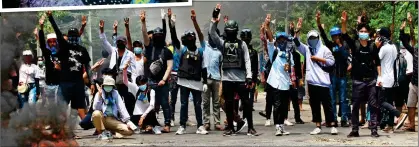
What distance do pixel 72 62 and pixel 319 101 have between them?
123 inches

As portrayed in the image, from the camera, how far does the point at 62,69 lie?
10.5 metres

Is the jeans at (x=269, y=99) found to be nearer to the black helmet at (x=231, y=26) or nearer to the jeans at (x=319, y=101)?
the jeans at (x=319, y=101)

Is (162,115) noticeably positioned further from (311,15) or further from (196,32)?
(311,15)

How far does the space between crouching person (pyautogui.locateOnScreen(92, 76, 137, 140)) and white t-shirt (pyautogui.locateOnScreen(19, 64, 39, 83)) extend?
1.14m

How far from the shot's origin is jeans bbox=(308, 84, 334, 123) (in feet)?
35.0

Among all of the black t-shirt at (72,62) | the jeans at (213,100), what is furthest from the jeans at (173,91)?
the black t-shirt at (72,62)

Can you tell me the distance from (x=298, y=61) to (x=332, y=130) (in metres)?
1.22

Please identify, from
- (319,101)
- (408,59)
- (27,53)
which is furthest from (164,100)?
(408,59)

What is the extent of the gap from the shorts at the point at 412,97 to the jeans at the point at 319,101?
1107mm

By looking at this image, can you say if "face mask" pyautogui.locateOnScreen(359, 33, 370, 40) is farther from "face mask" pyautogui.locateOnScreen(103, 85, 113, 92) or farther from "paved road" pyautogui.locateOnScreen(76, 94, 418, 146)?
"face mask" pyautogui.locateOnScreen(103, 85, 113, 92)

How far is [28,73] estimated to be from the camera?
446 inches

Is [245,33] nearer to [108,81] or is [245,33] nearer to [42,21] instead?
[108,81]

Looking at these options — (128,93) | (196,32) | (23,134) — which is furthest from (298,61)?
(23,134)

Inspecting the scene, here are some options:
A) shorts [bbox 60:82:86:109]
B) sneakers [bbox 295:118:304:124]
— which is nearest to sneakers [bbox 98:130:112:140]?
shorts [bbox 60:82:86:109]
